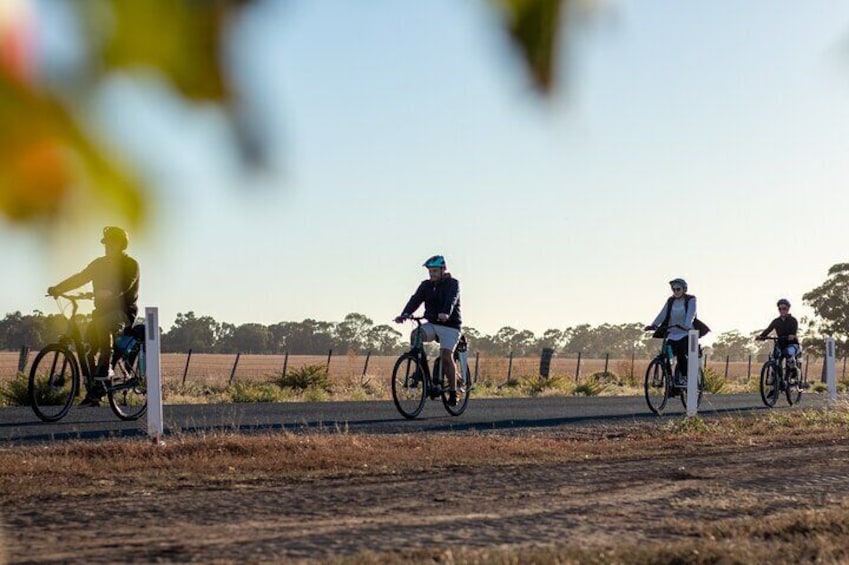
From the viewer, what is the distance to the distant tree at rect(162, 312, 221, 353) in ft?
6.30

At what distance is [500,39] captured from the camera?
4.23 ft

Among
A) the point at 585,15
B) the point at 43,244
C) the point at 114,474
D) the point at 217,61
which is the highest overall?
the point at 585,15

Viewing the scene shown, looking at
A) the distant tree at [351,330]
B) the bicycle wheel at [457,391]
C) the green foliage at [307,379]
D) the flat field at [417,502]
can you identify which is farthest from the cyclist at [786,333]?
the distant tree at [351,330]

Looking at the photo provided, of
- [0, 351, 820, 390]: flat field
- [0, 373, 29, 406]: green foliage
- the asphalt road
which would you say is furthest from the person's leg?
[0, 373, 29, 406]: green foliage

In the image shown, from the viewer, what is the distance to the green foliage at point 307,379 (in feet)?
84.8

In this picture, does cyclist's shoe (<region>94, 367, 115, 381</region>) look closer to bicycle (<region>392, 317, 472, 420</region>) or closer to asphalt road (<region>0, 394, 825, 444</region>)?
asphalt road (<region>0, 394, 825, 444</region>)

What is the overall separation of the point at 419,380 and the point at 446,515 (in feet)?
26.5

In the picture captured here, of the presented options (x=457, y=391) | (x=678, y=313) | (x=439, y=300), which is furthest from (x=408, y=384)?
(x=678, y=313)

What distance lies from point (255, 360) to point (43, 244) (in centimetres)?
6149

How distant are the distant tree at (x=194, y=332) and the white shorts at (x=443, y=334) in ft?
38.2

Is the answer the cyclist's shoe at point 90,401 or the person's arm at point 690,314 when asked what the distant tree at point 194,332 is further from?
the person's arm at point 690,314

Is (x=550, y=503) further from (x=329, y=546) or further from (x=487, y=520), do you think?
(x=329, y=546)

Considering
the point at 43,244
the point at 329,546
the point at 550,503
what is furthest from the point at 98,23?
the point at 550,503

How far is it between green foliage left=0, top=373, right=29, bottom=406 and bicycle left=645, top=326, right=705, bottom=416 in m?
8.75
